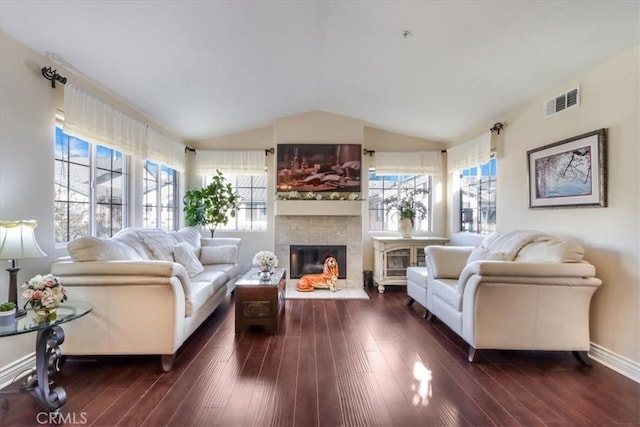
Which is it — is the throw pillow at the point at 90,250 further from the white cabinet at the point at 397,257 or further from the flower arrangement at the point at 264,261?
the white cabinet at the point at 397,257

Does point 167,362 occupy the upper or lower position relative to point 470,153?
lower

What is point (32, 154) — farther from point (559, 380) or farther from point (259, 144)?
point (559, 380)

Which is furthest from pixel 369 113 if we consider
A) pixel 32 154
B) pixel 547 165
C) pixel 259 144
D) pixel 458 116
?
pixel 32 154

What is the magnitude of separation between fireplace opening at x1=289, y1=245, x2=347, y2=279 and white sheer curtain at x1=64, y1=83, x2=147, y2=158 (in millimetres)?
2643

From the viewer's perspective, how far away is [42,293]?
1.80 meters

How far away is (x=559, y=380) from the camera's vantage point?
2207mm

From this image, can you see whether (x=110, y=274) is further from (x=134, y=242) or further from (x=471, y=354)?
(x=471, y=354)

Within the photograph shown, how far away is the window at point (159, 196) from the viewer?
4.34 metres

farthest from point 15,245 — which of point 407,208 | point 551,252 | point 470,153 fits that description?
point 470,153

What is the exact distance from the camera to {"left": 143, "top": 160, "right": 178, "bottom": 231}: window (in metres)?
4.34

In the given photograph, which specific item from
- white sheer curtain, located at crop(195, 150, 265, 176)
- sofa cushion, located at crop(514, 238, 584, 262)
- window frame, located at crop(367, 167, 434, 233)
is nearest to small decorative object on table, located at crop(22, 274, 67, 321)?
sofa cushion, located at crop(514, 238, 584, 262)

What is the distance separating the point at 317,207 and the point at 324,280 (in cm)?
117

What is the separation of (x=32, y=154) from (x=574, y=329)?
4.50 m

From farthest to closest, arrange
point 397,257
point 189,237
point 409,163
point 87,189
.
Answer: point 409,163 → point 397,257 → point 189,237 → point 87,189
